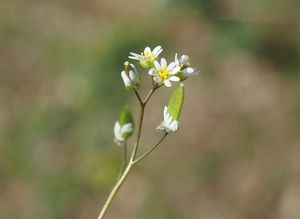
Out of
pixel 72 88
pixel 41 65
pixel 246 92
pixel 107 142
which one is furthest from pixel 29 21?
pixel 246 92

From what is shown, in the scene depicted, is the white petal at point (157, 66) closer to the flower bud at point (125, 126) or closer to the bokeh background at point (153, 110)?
the flower bud at point (125, 126)

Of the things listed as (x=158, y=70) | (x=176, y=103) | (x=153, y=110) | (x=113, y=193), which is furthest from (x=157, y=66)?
(x=153, y=110)

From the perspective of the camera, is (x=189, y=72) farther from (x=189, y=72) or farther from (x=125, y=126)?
(x=125, y=126)

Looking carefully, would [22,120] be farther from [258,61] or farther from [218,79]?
[258,61]

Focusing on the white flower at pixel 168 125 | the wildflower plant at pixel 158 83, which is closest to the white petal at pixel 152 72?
the wildflower plant at pixel 158 83

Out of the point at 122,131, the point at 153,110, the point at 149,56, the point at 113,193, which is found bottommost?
the point at 113,193
